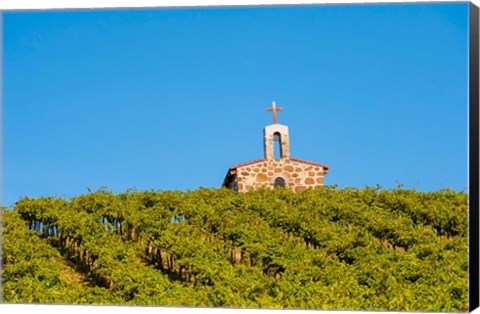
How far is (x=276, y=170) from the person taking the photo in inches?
580

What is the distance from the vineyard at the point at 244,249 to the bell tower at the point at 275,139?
1.48 meters

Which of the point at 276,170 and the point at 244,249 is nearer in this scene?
the point at 244,249

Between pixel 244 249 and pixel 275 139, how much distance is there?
4312mm

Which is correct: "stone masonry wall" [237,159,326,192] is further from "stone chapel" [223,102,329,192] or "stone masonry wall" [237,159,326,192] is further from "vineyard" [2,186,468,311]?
"vineyard" [2,186,468,311]

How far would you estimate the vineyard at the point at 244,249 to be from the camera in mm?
9172

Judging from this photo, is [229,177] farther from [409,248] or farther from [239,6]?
[239,6]

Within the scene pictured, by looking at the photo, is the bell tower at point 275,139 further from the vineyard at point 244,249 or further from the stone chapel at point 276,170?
the vineyard at point 244,249

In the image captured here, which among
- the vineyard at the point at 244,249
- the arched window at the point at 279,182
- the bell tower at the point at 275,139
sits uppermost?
the bell tower at the point at 275,139

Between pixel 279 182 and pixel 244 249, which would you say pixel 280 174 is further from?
pixel 244 249

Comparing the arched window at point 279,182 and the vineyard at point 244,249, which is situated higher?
the arched window at point 279,182

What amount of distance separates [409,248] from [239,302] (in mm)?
3247

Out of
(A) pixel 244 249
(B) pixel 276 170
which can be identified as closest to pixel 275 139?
(B) pixel 276 170

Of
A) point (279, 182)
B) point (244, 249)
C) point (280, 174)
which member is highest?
point (280, 174)

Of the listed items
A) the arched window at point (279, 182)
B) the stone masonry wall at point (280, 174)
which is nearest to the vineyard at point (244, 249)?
the stone masonry wall at point (280, 174)
